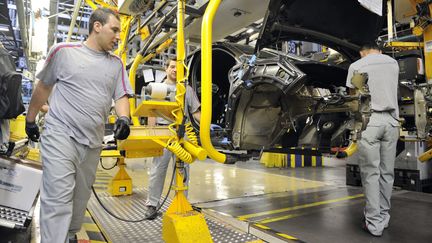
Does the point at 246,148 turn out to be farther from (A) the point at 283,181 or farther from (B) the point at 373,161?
(A) the point at 283,181

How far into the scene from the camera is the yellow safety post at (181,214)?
1.92 metres

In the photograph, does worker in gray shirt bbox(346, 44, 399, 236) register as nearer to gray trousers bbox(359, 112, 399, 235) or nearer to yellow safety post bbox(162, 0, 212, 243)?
gray trousers bbox(359, 112, 399, 235)

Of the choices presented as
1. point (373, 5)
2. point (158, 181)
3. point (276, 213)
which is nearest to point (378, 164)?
point (276, 213)

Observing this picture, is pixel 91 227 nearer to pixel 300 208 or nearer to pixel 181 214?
pixel 181 214

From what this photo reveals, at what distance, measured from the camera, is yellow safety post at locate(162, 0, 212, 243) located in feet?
6.31

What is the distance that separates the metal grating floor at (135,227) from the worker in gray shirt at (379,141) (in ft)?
3.55

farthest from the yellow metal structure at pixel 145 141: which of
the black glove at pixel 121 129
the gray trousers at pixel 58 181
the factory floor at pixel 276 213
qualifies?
the factory floor at pixel 276 213

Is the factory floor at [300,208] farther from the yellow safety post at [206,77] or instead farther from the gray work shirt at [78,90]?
the gray work shirt at [78,90]

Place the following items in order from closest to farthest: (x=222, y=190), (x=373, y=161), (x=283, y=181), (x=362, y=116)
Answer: (x=362, y=116), (x=373, y=161), (x=222, y=190), (x=283, y=181)

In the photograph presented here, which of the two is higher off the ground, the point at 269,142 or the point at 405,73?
the point at 405,73

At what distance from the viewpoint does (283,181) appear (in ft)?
18.8

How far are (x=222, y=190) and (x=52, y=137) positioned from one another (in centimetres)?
335

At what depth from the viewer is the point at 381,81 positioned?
2.76 meters

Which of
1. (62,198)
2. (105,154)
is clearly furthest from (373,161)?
(105,154)
